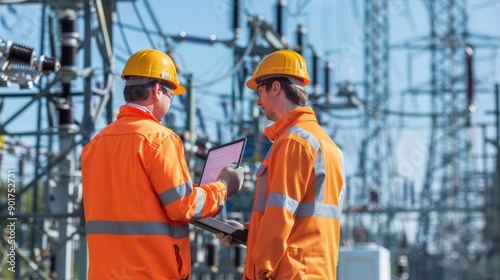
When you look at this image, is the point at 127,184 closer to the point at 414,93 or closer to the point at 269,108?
the point at 269,108

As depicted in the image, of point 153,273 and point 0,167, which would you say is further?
point 0,167

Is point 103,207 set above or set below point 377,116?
below

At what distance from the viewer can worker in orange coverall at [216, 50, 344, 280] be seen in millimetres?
4680

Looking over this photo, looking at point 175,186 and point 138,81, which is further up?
point 138,81

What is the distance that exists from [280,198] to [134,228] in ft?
2.17

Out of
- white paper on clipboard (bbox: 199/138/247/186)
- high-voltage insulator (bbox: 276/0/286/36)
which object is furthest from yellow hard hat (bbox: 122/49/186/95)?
high-voltage insulator (bbox: 276/0/286/36)

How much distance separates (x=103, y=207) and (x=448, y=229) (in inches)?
1518

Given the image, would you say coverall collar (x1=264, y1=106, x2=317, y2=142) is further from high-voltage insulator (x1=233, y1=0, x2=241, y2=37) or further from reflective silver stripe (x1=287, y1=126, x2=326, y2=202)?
high-voltage insulator (x1=233, y1=0, x2=241, y2=37)

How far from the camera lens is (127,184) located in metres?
4.86

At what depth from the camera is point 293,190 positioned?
4730 millimetres

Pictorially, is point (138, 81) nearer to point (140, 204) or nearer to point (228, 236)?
point (140, 204)

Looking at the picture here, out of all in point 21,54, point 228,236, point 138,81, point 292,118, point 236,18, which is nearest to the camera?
point 292,118

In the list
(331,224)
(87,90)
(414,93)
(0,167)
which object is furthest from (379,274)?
(414,93)

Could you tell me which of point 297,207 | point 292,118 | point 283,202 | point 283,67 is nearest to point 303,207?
point 297,207
